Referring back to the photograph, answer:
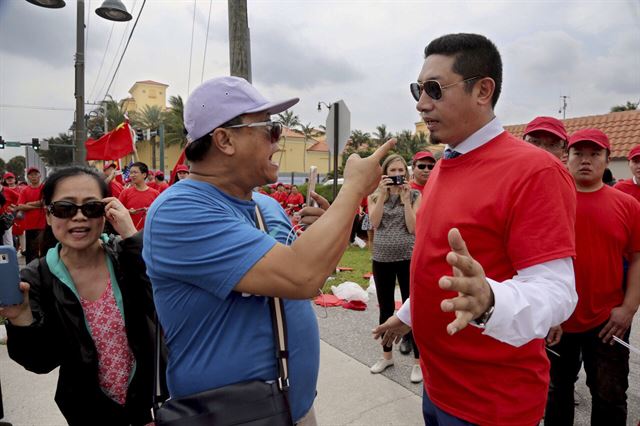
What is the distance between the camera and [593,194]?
2.70 metres

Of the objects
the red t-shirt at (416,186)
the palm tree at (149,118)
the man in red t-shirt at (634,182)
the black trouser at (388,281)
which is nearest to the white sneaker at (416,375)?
the black trouser at (388,281)

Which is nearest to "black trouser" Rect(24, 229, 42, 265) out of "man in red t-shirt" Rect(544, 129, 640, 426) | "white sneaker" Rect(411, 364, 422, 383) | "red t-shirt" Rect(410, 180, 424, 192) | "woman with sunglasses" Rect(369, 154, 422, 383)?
"woman with sunglasses" Rect(369, 154, 422, 383)

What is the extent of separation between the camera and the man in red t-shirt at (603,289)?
8.57 feet

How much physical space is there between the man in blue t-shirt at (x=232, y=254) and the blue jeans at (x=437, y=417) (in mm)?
544

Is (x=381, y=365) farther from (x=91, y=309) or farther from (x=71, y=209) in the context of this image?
(x=71, y=209)

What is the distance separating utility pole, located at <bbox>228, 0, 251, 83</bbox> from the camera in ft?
22.9

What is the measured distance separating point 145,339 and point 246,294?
97 cm

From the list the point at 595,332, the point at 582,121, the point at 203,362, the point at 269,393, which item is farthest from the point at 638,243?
the point at 582,121

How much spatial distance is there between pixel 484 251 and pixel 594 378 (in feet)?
5.83

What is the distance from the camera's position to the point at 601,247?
2621 mm

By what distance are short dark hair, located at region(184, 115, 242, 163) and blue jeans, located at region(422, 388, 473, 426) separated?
1391 mm

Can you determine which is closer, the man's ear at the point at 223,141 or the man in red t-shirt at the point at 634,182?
the man's ear at the point at 223,141

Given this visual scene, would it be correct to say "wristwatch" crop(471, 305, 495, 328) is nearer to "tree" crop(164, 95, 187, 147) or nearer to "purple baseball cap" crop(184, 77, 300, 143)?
"purple baseball cap" crop(184, 77, 300, 143)

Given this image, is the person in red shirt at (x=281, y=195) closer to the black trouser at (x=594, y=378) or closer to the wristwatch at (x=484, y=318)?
the black trouser at (x=594, y=378)
